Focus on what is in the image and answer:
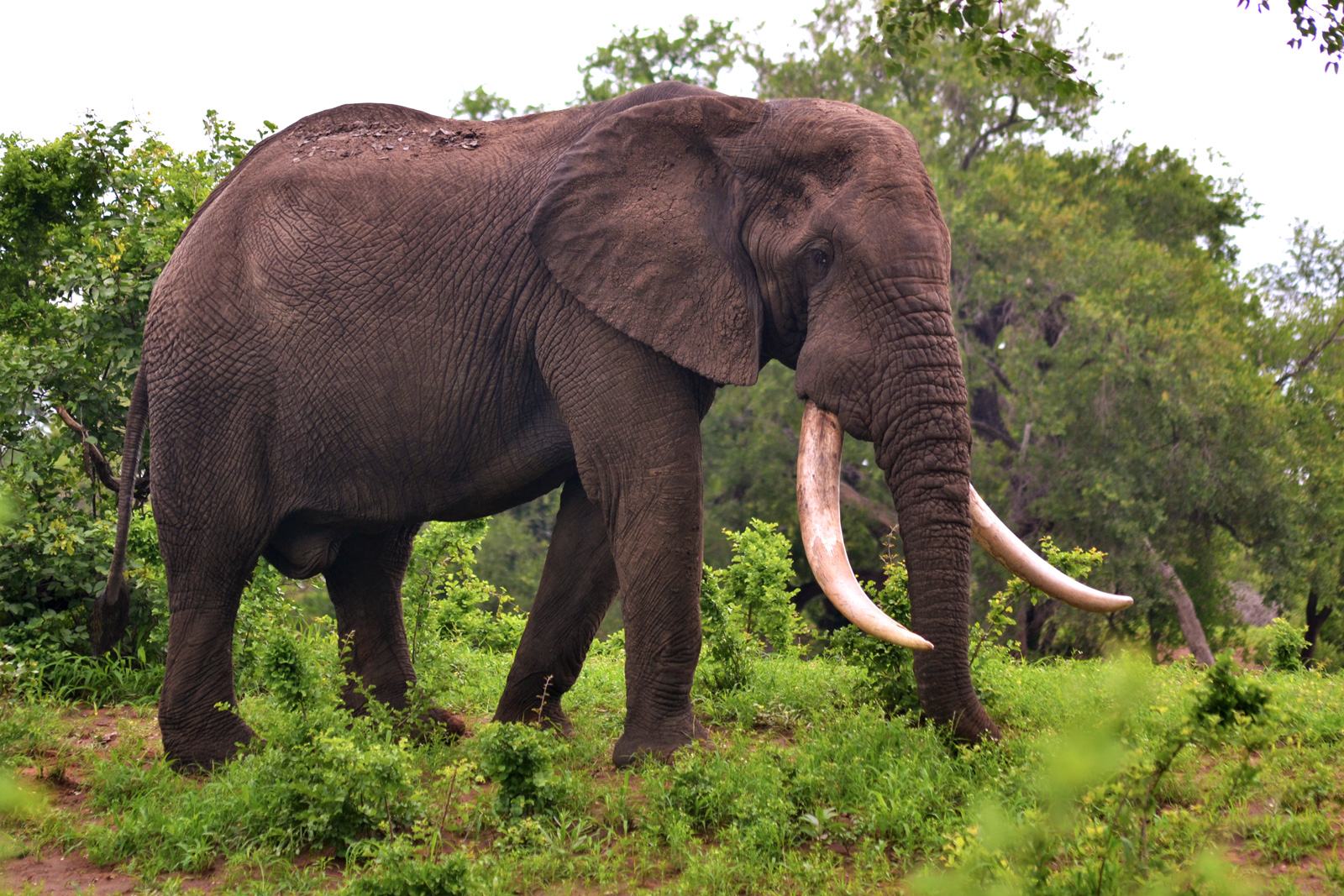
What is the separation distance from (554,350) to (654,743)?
1.76 m

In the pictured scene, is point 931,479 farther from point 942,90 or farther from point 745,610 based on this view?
point 942,90

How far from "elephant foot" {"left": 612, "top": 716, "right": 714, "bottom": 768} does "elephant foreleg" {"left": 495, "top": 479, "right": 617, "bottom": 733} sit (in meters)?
0.67

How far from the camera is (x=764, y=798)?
435 centimetres

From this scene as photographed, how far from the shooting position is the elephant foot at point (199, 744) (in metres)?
5.45

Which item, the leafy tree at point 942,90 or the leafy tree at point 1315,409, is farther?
the leafy tree at point 942,90

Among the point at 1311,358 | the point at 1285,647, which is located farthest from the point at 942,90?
the point at 1285,647

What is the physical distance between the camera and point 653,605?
15.9 feet

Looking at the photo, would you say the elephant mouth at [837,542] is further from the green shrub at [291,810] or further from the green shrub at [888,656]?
the green shrub at [291,810]

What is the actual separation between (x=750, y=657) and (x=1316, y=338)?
1636 centimetres

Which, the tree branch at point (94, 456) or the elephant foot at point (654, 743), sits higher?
the tree branch at point (94, 456)

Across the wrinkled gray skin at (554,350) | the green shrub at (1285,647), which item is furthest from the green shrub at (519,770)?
the green shrub at (1285,647)

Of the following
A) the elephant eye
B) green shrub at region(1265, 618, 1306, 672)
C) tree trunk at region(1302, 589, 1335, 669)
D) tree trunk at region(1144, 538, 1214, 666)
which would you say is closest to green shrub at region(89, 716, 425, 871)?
the elephant eye

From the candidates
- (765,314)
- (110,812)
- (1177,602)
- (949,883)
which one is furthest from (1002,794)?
(1177,602)

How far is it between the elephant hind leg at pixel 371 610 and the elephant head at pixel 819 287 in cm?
207
